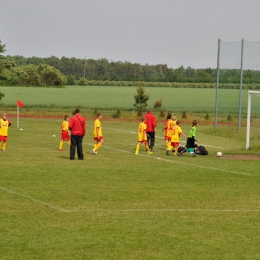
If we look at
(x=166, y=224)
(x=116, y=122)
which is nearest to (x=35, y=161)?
(x=166, y=224)

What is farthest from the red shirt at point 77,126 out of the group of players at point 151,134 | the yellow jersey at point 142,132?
the yellow jersey at point 142,132

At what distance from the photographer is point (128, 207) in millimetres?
17656

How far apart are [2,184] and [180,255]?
367 inches

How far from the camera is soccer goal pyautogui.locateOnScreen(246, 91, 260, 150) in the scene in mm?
34656

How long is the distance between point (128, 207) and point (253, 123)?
77.1 feet

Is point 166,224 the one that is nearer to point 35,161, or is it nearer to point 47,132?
point 35,161

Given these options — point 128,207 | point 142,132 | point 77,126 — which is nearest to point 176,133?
point 142,132

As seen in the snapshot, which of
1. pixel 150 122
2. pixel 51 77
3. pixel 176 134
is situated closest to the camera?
pixel 176 134

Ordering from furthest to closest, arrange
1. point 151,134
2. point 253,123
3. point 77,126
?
point 253,123
point 151,134
point 77,126

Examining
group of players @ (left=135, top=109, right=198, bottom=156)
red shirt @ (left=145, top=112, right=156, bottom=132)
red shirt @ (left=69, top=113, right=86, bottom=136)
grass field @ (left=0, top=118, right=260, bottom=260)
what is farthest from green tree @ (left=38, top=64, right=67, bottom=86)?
red shirt @ (left=69, top=113, right=86, bottom=136)

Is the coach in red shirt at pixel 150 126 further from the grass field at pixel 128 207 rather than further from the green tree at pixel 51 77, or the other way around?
the green tree at pixel 51 77

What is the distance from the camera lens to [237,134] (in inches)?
1884

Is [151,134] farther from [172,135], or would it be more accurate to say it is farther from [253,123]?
[253,123]

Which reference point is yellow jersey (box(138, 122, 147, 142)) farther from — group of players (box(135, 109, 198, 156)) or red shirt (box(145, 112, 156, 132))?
red shirt (box(145, 112, 156, 132))
